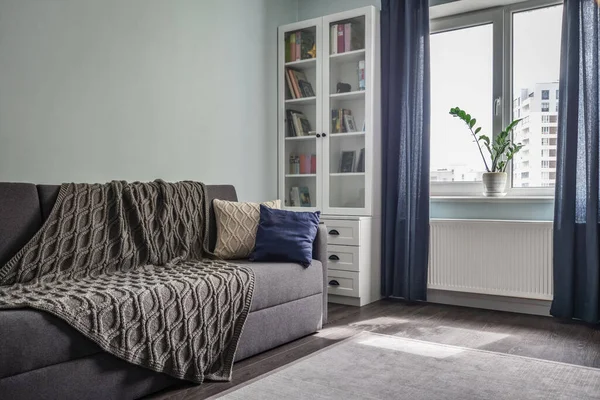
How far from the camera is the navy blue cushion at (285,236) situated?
3018 millimetres

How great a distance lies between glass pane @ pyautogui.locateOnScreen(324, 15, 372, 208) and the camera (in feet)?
13.5

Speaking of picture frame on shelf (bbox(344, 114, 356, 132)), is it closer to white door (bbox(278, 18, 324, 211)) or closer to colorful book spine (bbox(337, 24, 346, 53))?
white door (bbox(278, 18, 324, 211))

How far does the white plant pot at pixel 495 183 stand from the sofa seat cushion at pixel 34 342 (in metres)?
2.81

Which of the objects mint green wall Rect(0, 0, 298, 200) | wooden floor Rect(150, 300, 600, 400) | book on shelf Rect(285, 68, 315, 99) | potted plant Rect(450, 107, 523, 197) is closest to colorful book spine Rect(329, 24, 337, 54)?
book on shelf Rect(285, 68, 315, 99)

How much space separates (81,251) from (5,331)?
0.87 meters

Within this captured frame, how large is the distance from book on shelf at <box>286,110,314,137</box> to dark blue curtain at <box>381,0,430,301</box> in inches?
24.4

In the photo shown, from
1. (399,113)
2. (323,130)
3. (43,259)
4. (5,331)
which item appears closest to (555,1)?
(399,113)

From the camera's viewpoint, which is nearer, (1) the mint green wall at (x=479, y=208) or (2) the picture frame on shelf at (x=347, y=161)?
(1) the mint green wall at (x=479, y=208)

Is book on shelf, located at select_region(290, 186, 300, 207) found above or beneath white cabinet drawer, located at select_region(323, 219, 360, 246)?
above

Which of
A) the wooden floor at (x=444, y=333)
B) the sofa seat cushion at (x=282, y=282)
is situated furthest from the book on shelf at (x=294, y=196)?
the sofa seat cushion at (x=282, y=282)

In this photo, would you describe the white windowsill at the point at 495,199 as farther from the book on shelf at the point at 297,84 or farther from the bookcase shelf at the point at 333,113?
the book on shelf at the point at 297,84

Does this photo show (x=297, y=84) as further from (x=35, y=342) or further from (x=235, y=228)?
(x=35, y=342)

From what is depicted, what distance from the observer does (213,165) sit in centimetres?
394

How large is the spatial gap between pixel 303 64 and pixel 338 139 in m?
0.70
